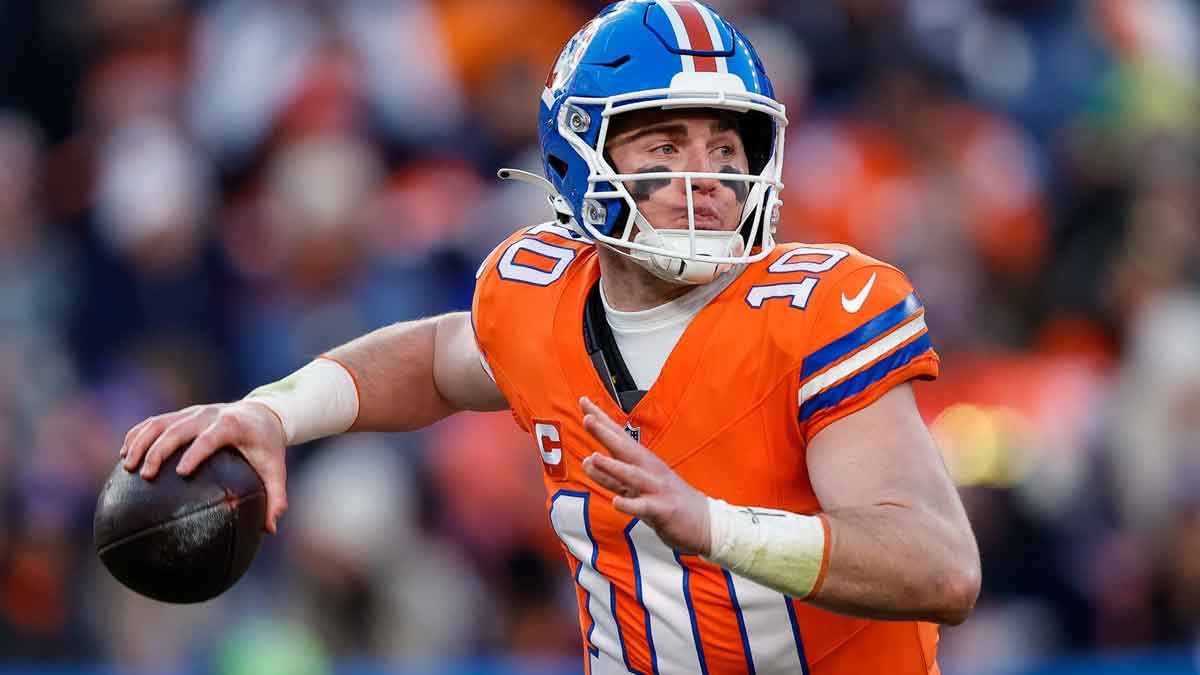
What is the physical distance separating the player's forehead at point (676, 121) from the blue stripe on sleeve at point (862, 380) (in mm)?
570

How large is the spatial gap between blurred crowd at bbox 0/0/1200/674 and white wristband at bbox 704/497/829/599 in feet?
11.6

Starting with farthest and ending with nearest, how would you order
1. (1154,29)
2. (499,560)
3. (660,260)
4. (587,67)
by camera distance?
(1154,29) → (499,560) → (587,67) → (660,260)

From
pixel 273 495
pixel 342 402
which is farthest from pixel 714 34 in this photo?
pixel 273 495

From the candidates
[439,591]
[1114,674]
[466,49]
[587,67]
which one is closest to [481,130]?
[466,49]

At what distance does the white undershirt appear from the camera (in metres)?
3.06

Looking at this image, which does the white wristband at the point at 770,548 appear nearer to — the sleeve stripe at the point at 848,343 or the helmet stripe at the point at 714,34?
the sleeve stripe at the point at 848,343

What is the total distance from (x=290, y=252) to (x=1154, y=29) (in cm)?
435

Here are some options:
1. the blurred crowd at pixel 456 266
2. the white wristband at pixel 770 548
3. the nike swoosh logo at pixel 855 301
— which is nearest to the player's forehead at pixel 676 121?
the nike swoosh logo at pixel 855 301

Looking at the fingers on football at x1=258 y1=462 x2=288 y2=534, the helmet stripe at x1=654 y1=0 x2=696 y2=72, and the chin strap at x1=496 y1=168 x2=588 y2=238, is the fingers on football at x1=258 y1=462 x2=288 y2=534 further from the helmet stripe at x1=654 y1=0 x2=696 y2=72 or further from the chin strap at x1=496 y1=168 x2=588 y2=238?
the helmet stripe at x1=654 y1=0 x2=696 y2=72

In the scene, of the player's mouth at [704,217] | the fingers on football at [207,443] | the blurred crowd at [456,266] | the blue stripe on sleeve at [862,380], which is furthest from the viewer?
the blurred crowd at [456,266]

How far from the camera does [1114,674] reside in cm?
530

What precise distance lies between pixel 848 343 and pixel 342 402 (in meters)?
1.09

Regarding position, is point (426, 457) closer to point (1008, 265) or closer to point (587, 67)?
point (1008, 265)

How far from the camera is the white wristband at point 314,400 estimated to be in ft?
10.5
